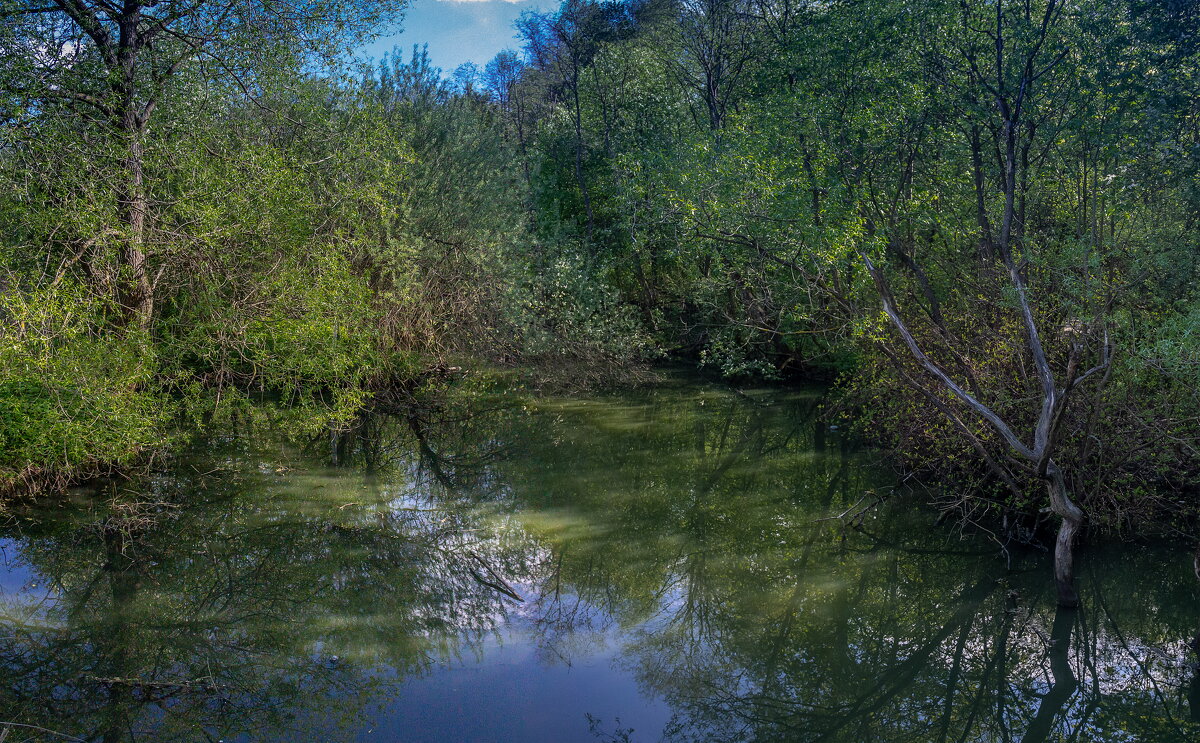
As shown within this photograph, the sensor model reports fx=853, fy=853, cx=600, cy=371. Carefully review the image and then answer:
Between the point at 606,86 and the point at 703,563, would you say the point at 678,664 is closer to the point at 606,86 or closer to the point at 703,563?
the point at 703,563

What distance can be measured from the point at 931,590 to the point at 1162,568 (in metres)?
2.40

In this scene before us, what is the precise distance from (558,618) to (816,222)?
5.42 meters

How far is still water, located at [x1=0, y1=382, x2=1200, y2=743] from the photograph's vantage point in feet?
19.9

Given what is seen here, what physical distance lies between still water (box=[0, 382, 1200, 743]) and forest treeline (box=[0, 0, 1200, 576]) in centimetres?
90

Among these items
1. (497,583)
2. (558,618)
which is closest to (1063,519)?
(558,618)

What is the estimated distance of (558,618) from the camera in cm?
775

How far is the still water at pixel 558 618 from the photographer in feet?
19.9

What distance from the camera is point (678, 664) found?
6.95m

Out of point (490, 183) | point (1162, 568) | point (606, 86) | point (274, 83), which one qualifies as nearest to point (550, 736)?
point (1162, 568)

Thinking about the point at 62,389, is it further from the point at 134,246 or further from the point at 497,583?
the point at 497,583

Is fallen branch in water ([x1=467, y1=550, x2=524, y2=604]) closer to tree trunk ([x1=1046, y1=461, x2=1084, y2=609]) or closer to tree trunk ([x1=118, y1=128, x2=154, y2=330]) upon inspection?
tree trunk ([x1=1046, y1=461, x2=1084, y2=609])

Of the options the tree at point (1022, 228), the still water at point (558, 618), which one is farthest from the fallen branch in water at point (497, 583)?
the tree at point (1022, 228)

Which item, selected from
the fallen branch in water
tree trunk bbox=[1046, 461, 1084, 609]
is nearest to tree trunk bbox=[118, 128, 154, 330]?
the fallen branch in water

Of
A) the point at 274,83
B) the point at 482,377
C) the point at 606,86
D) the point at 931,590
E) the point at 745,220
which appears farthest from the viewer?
the point at 606,86
